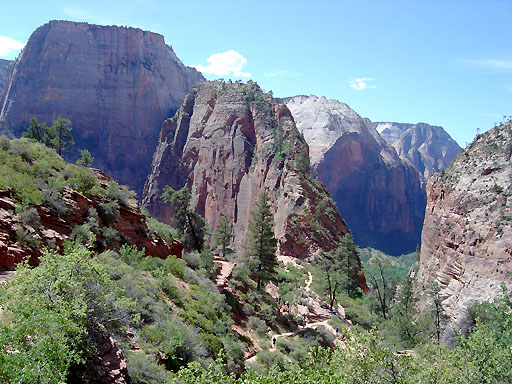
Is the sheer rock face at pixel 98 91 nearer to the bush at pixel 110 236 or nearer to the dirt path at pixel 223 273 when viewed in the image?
the dirt path at pixel 223 273

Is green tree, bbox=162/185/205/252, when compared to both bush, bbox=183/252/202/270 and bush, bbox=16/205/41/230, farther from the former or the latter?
bush, bbox=16/205/41/230

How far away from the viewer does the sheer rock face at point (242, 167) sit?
52.6m

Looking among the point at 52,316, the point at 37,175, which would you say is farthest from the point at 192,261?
the point at 52,316

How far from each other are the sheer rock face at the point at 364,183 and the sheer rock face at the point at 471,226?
75.0 metres

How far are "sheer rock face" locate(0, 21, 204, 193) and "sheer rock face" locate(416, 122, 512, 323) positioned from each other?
3092 inches

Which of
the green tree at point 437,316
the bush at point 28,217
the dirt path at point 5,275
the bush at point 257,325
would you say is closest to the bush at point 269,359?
the bush at point 257,325

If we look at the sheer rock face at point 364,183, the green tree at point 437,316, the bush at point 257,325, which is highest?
the sheer rock face at point 364,183

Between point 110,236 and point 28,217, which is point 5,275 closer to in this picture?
point 28,217

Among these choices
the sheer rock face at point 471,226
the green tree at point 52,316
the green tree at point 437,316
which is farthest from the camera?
the sheer rock face at point 471,226

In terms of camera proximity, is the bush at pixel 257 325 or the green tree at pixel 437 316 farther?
the green tree at pixel 437 316

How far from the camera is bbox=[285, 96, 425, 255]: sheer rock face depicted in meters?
142

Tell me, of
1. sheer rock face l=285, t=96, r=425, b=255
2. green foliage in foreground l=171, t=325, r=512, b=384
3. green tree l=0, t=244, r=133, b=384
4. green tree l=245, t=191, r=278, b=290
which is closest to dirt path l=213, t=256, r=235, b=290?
green tree l=245, t=191, r=278, b=290

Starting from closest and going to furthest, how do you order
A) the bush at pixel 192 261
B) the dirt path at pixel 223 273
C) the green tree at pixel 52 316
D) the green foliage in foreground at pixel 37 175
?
the green tree at pixel 52 316, the green foliage in foreground at pixel 37 175, the dirt path at pixel 223 273, the bush at pixel 192 261

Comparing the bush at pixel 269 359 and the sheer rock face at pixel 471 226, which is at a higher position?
the sheer rock face at pixel 471 226
